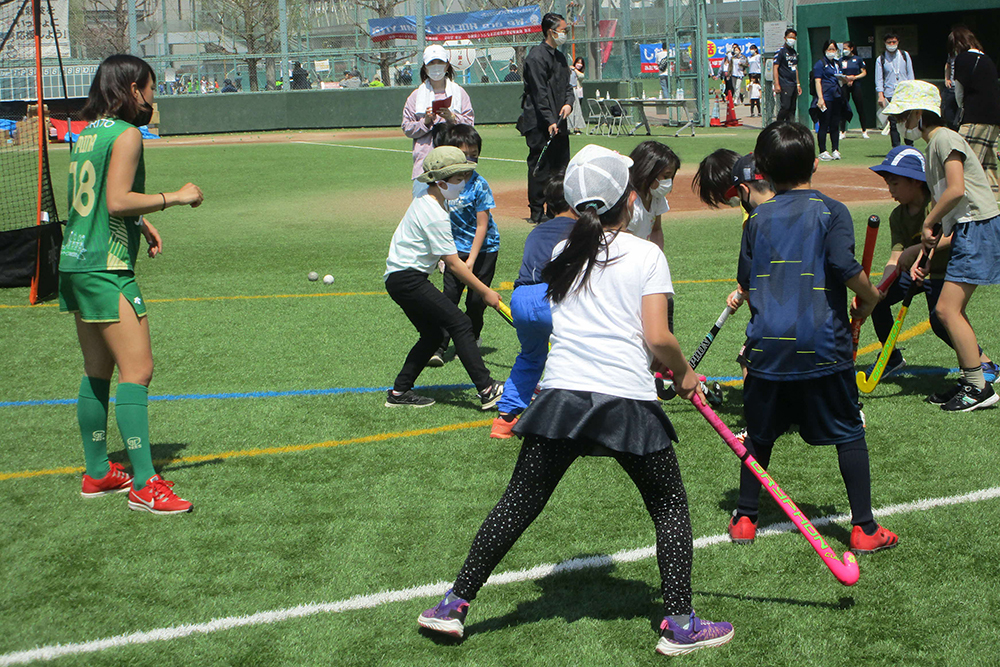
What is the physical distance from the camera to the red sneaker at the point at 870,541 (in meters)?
4.08

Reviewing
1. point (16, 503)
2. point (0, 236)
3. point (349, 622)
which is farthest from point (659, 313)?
point (0, 236)

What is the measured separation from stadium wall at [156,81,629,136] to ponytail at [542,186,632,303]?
1215 inches

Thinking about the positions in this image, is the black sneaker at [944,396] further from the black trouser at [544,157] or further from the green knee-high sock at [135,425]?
the black trouser at [544,157]

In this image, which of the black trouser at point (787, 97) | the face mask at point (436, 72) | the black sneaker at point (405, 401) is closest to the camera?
the black sneaker at point (405, 401)

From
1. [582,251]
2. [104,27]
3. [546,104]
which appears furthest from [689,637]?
[104,27]

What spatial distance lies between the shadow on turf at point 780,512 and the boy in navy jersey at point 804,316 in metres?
0.25

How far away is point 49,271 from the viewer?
977cm

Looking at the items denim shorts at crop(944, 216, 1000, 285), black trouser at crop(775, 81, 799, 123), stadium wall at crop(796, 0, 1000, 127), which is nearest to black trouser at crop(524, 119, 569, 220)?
denim shorts at crop(944, 216, 1000, 285)

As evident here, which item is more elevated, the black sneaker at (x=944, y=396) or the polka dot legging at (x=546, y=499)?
the polka dot legging at (x=546, y=499)

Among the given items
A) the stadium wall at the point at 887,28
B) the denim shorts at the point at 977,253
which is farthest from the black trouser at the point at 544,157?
the stadium wall at the point at 887,28

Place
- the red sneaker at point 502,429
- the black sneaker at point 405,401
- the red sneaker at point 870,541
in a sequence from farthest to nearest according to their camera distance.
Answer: the black sneaker at point 405,401 → the red sneaker at point 502,429 → the red sneaker at point 870,541

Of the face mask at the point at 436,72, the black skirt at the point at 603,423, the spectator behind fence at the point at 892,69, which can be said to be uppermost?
the spectator behind fence at the point at 892,69

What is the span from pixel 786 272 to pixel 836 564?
A: 45.4 inches

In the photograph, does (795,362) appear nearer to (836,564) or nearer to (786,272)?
(786,272)
